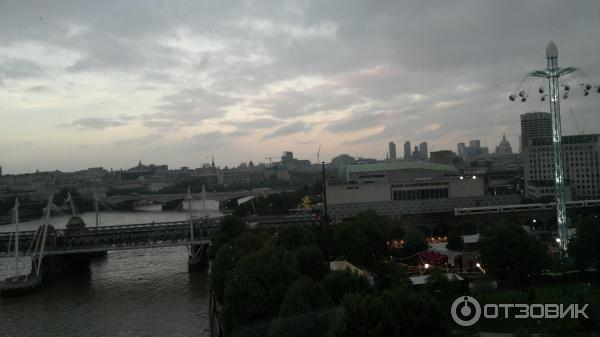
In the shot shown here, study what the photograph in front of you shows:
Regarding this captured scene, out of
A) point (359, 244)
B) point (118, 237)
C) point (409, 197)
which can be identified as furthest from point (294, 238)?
point (409, 197)

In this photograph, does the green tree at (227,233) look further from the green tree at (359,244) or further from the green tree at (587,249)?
the green tree at (587,249)

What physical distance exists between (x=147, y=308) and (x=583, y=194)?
2812cm

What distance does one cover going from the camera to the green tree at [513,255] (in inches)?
382

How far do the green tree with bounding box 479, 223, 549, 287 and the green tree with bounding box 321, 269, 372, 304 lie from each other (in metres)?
3.97

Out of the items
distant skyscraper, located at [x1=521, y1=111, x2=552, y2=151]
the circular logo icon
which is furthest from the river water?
distant skyscraper, located at [x1=521, y1=111, x2=552, y2=151]

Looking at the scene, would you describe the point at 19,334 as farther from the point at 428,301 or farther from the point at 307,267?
the point at 428,301

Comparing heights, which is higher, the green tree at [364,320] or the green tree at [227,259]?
the green tree at [364,320]

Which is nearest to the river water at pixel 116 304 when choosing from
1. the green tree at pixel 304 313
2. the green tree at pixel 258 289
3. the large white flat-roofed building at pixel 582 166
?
the green tree at pixel 258 289

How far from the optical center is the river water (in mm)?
10383

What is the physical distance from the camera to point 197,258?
55.6 ft

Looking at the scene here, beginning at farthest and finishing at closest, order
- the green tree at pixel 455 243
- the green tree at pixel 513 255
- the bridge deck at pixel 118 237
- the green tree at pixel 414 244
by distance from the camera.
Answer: the bridge deck at pixel 118 237 → the green tree at pixel 414 244 → the green tree at pixel 455 243 → the green tree at pixel 513 255

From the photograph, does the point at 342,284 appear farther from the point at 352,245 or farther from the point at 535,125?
the point at 535,125

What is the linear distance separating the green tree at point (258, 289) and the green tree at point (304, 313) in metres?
1.27

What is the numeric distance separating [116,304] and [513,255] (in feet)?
29.1
